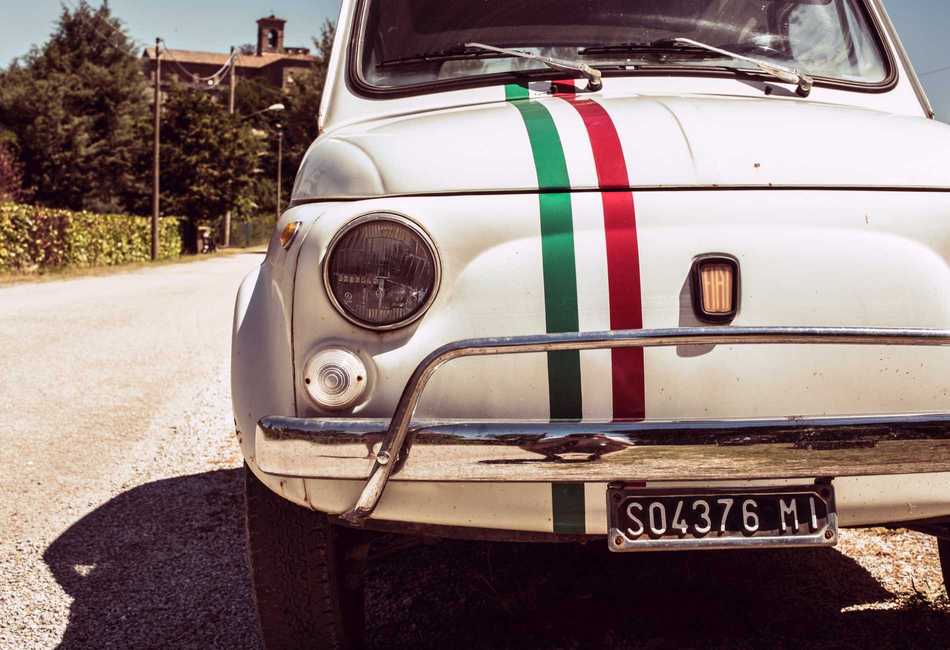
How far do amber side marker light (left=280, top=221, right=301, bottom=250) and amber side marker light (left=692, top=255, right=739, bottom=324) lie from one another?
898mm

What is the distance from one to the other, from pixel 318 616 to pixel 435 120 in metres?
1.29

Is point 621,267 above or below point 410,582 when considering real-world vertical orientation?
above

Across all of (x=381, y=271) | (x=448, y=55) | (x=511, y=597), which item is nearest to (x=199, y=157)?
(x=448, y=55)

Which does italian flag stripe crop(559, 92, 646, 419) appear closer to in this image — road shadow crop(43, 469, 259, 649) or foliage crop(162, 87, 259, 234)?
road shadow crop(43, 469, 259, 649)

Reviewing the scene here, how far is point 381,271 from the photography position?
213 cm

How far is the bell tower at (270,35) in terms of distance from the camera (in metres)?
114

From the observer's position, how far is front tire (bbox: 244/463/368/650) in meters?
2.34

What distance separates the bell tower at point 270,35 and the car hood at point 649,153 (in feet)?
387

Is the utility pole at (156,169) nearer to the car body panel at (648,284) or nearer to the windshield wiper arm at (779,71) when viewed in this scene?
the windshield wiper arm at (779,71)

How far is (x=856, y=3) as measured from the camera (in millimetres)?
3494

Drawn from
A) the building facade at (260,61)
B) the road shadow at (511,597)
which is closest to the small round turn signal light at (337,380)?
the road shadow at (511,597)

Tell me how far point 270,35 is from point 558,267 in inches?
4718

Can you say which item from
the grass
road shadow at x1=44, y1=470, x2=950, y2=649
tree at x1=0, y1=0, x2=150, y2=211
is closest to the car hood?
road shadow at x1=44, y1=470, x2=950, y2=649

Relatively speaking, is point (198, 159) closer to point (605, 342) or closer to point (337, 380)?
point (337, 380)
